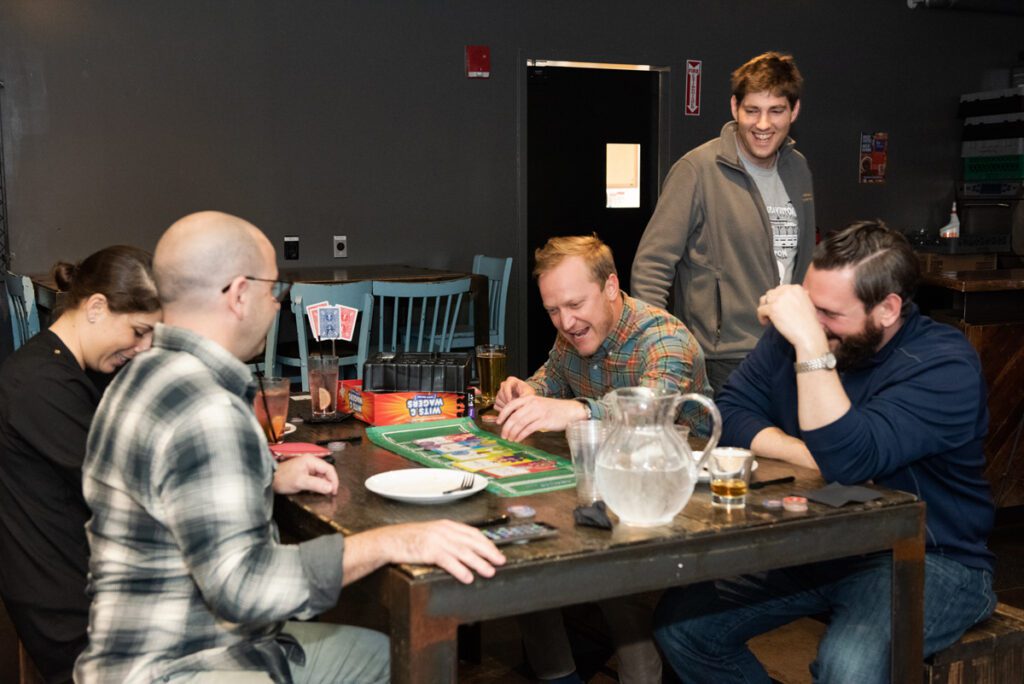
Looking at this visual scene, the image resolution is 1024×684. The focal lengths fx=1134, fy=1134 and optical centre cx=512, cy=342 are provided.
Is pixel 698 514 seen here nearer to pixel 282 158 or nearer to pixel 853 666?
pixel 853 666

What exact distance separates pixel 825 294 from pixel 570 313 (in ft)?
2.24

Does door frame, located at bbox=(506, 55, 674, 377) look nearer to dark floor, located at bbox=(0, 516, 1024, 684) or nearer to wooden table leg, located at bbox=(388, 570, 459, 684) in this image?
dark floor, located at bbox=(0, 516, 1024, 684)

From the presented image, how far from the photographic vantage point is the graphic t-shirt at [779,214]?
3.65 meters

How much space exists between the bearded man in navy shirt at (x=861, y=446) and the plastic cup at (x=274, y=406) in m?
0.94

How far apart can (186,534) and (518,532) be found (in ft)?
1.58

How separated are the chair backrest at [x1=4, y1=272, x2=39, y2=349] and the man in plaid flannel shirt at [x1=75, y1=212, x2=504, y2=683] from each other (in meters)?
2.87

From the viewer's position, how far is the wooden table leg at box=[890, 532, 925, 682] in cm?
195

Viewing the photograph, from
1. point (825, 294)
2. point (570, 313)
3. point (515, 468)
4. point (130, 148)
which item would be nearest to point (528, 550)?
point (515, 468)

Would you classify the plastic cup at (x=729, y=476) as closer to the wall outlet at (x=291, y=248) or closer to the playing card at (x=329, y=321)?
the playing card at (x=329, y=321)

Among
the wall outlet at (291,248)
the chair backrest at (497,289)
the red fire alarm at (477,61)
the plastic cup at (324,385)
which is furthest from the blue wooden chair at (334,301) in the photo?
the red fire alarm at (477,61)

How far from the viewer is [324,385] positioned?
268 centimetres

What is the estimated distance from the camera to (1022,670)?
7.41ft

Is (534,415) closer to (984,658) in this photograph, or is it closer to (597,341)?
(597,341)

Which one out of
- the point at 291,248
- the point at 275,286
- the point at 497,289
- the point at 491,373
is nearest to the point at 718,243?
the point at 491,373
